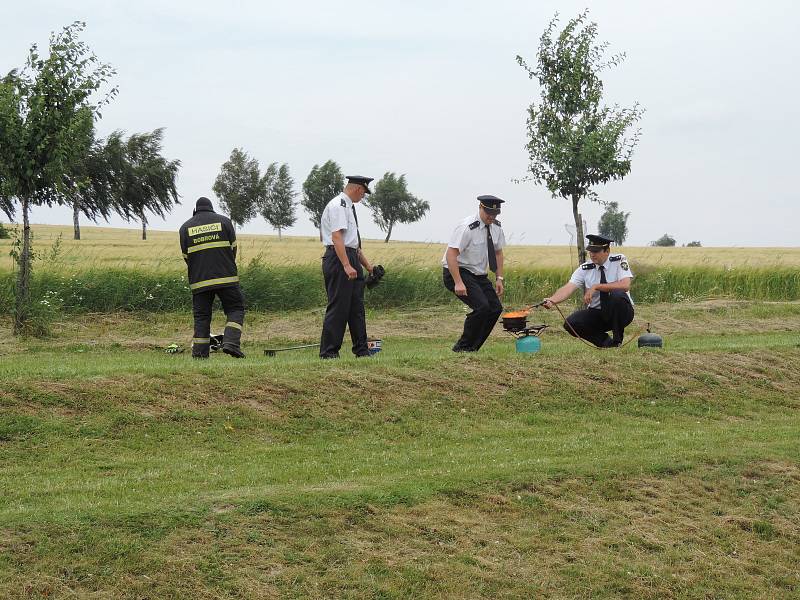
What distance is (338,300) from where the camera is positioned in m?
12.3

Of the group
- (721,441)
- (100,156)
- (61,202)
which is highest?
(100,156)

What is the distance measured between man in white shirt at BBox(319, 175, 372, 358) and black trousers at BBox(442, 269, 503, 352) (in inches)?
46.5

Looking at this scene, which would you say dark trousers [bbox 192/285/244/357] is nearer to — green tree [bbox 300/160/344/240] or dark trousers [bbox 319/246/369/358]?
dark trousers [bbox 319/246/369/358]

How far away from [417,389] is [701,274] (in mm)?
17819

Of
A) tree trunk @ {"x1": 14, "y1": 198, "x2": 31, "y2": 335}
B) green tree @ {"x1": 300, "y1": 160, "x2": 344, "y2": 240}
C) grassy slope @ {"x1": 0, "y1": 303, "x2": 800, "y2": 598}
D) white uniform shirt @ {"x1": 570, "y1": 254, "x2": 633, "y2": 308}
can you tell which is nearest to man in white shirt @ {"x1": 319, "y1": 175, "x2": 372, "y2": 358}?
grassy slope @ {"x1": 0, "y1": 303, "x2": 800, "y2": 598}

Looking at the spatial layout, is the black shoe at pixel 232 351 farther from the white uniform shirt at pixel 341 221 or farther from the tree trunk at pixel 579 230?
the tree trunk at pixel 579 230

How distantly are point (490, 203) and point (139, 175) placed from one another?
2167 inches

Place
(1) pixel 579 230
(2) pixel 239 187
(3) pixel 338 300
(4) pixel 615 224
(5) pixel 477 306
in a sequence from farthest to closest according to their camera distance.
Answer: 1. (4) pixel 615 224
2. (2) pixel 239 187
3. (1) pixel 579 230
4. (5) pixel 477 306
5. (3) pixel 338 300

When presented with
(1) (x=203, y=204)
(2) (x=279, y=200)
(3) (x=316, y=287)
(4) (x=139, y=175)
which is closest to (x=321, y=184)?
(2) (x=279, y=200)

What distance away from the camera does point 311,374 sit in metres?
11.0

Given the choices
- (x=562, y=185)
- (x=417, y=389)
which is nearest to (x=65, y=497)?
(x=417, y=389)

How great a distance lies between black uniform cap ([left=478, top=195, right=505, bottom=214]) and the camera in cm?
1271

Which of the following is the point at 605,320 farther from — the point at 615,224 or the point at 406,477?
the point at 615,224

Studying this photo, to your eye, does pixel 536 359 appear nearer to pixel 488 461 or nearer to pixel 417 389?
pixel 417 389
